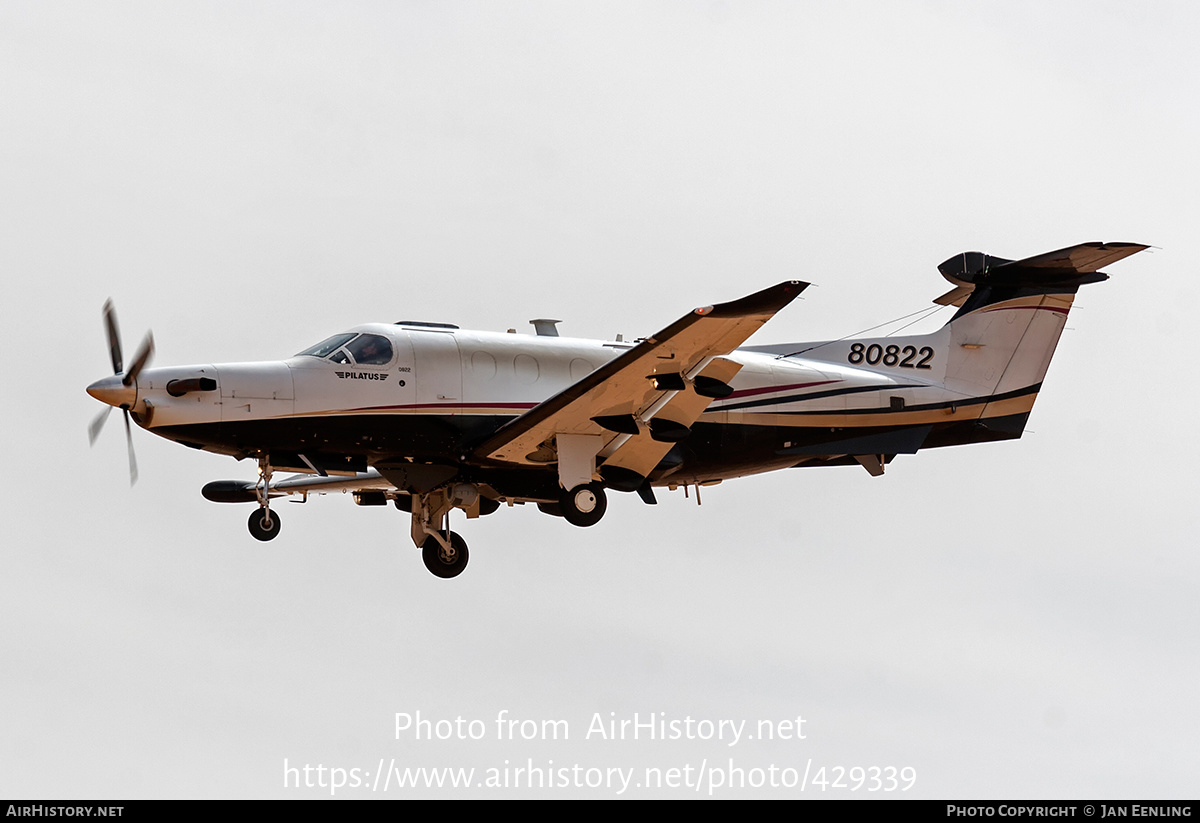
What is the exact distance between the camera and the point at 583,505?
25672 millimetres

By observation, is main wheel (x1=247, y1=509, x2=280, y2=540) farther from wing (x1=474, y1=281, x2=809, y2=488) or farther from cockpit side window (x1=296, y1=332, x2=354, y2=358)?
wing (x1=474, y1=281, x2=809, y2=488)

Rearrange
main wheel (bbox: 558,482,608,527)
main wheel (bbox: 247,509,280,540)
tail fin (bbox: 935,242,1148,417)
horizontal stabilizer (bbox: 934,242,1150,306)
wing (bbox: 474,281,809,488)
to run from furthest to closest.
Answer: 1. tail fin (bbox: 935,242,1148,417)
2. horizontal stabilizer (bbox: 934,242,1150,306)
3. main wheel (bbox: 247,509,280,540)
4. main wheel (bbox: 558,482,608,527)
5. wing (bbox: 474,281,809,488)

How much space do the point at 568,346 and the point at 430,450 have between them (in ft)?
9.53

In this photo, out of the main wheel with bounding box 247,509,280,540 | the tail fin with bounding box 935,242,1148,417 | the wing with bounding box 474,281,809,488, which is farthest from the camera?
the tail fin with bounding box 935,242,1148,417

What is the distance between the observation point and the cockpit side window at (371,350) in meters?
25.9

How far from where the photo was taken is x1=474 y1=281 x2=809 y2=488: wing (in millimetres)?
22438

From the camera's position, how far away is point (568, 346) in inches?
1070

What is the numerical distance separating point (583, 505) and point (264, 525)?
5.21 m

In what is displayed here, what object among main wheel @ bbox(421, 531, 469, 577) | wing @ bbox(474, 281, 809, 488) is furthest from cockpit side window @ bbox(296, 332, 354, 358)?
main wheel @ bbox(421, 531, 469, 577)

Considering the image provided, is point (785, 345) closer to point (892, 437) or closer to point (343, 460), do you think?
point (892, 437)

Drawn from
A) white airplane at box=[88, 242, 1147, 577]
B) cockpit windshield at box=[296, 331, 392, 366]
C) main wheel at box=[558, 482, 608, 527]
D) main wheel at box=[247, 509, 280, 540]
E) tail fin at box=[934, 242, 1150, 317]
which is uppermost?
tail fin at box=[934, 242, 1150, 317]

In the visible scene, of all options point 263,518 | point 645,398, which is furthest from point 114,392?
point 645,398

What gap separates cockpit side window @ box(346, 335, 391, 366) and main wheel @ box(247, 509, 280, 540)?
2973 millimetres

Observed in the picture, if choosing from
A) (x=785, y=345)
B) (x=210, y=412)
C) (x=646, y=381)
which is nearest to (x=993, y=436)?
(x=785, y=345)
